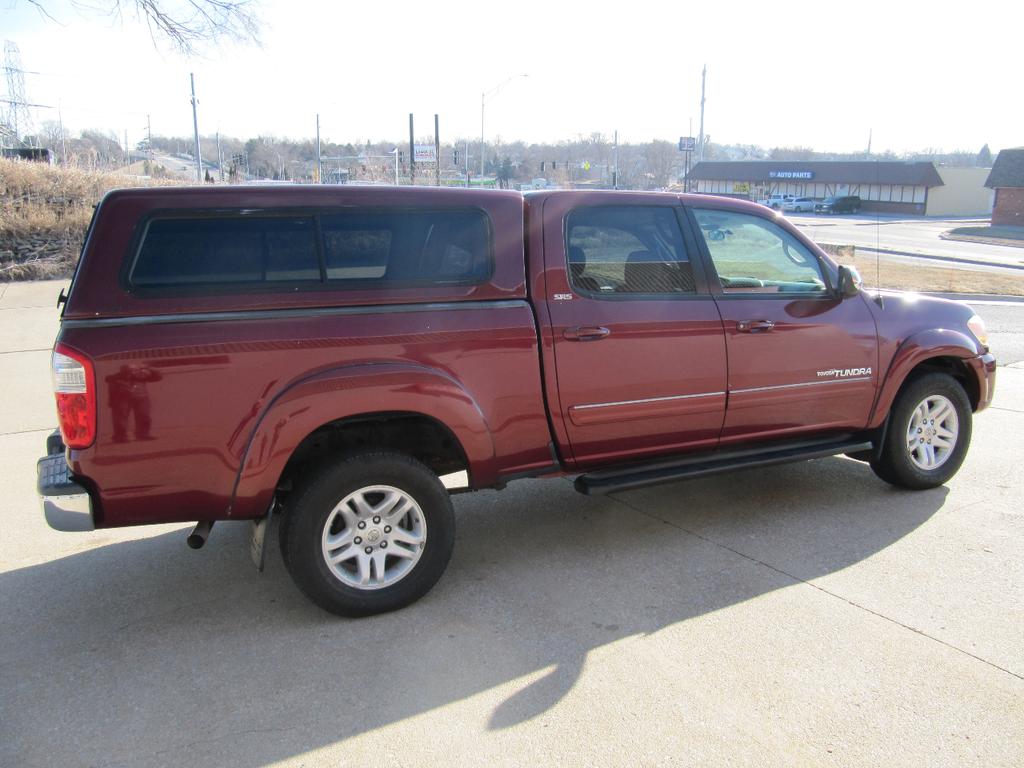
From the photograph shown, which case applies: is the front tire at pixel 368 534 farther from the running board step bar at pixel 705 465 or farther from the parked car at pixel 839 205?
the parked car at pixel 839 205

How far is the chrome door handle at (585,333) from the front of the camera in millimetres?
4254

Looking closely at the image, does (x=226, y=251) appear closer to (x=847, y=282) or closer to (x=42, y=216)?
(x=847, y=282)

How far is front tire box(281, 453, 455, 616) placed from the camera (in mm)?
3760

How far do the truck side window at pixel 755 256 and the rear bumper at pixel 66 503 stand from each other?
3383mm

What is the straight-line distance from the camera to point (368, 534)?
3910 mm

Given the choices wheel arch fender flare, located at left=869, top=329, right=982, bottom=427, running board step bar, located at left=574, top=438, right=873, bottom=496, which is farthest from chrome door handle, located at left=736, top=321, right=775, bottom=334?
wheel arch fender flare, located at left=869, top=329, right=982, bottom=427

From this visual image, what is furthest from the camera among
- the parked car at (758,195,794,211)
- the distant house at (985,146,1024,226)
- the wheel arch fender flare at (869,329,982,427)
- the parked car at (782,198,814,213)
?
the parked car at (782,198,814,213)

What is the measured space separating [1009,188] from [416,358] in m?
63.1

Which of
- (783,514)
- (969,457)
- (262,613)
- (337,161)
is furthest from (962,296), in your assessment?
(337,161)

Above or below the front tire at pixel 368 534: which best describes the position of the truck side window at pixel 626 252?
above

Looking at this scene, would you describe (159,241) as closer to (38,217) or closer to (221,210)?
(221,210)

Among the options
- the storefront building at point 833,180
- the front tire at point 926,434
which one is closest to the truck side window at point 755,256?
the front tire at point 926,434

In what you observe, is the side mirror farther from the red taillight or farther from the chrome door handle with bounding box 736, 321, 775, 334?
the red taillight

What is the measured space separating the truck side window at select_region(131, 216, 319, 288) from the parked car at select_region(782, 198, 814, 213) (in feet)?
234
